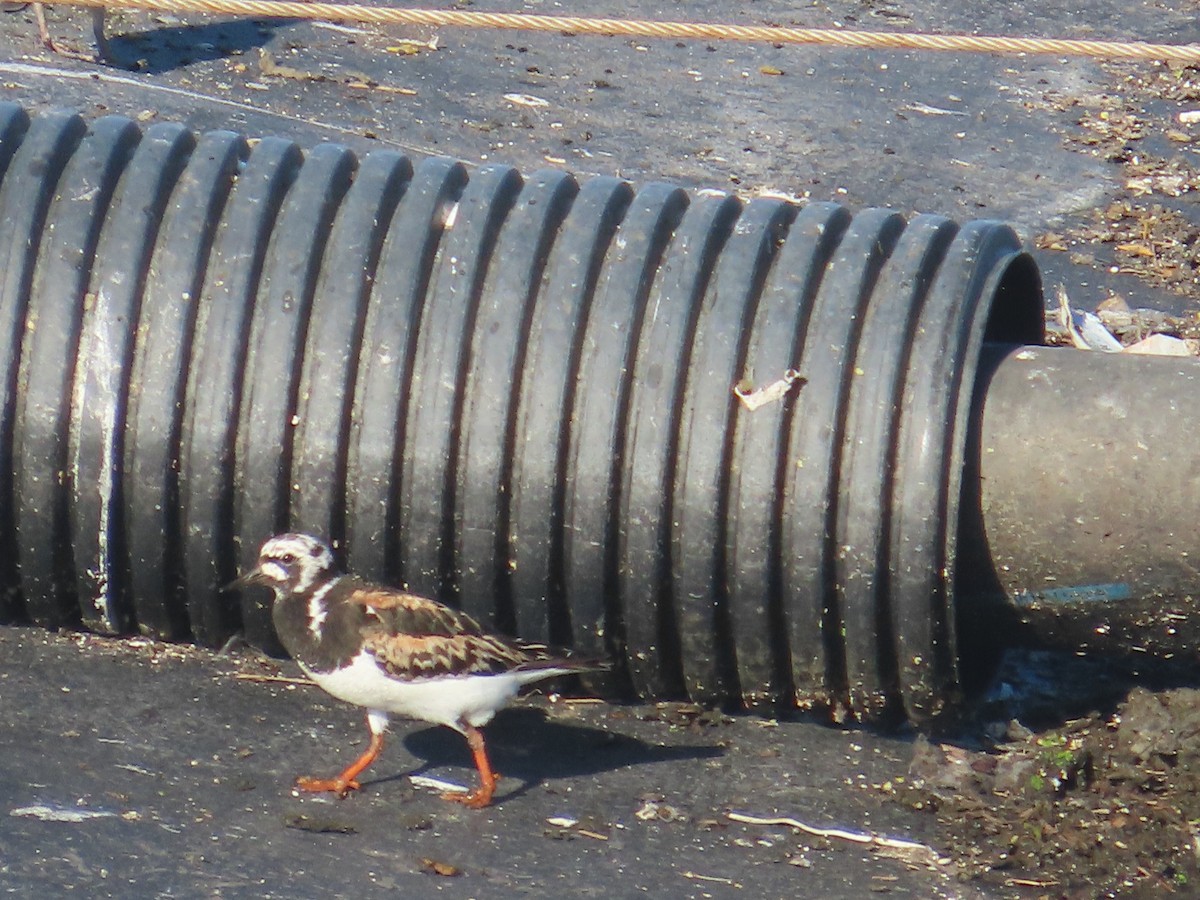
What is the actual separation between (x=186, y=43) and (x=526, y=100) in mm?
1953

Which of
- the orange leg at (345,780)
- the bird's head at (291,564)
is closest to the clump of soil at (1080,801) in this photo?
the orange leg at (345,780)

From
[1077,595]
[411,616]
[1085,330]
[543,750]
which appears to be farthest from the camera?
[1085,330]

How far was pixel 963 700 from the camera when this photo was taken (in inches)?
204

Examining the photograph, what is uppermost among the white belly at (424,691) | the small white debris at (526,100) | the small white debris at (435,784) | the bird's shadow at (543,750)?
the small white debris at (526,100)

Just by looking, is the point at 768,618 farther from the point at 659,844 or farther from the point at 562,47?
the point at 562,47

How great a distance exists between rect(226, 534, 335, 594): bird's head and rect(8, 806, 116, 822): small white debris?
0.76 m

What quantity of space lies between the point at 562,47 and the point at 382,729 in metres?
6.76

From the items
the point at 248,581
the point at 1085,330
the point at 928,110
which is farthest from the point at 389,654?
the point at 928,110

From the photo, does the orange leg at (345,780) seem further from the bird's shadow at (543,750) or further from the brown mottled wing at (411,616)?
the brown mottled wing at (411,616)

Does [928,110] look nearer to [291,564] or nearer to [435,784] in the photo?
[291,564]

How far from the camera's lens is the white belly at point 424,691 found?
4715mm

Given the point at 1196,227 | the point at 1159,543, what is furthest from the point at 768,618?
the point at 1196,227

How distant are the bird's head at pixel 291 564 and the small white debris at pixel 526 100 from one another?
5.37 meters

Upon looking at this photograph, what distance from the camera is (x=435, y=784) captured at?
15.8 ft
